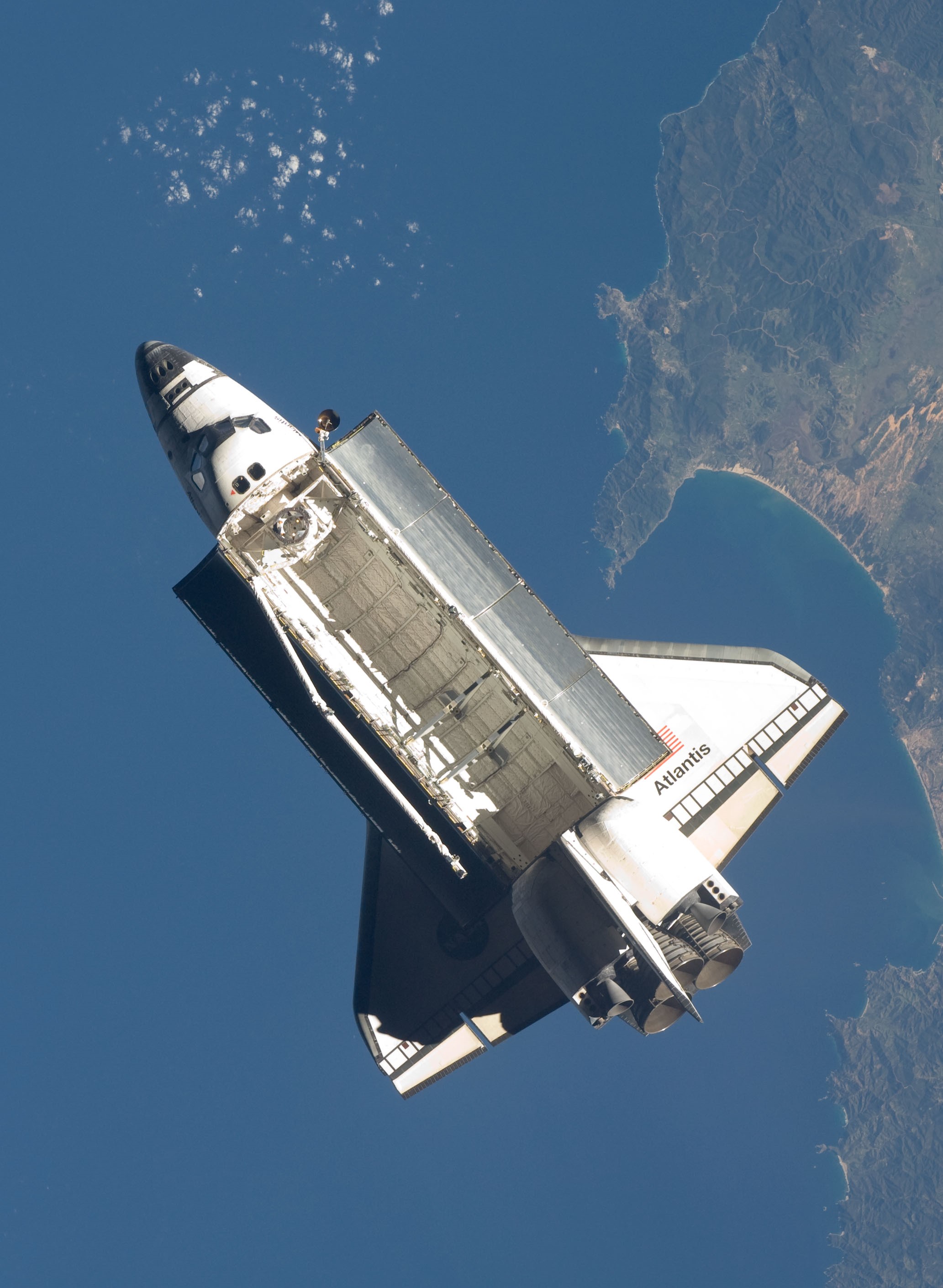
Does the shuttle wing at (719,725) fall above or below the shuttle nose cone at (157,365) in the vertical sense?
below

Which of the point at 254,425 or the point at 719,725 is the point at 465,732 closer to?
the point at 719,725

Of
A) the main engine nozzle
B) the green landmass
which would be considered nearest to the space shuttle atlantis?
the main engine nozzle

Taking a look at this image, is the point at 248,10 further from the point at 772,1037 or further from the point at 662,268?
the point at 772,1037

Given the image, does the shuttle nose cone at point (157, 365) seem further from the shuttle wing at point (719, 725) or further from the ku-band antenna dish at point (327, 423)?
the shuttle wing at point (719, 725)

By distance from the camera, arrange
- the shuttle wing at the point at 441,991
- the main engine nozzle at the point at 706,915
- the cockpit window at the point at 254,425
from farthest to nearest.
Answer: the shuttle wing at the point at 441,991
the cockpit window at the point at 254,425
the main engine nozzle at the point at 706,915

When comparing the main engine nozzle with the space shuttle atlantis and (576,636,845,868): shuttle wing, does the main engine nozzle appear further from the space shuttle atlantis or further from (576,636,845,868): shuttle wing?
(576,636,845,868): shuttle wing

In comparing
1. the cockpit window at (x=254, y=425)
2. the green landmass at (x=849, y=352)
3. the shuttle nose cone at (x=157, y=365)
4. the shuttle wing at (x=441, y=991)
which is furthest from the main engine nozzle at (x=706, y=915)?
the green landmass at (x=849, y=352)

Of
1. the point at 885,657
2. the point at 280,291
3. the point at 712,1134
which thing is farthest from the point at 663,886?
the point at 885,657
